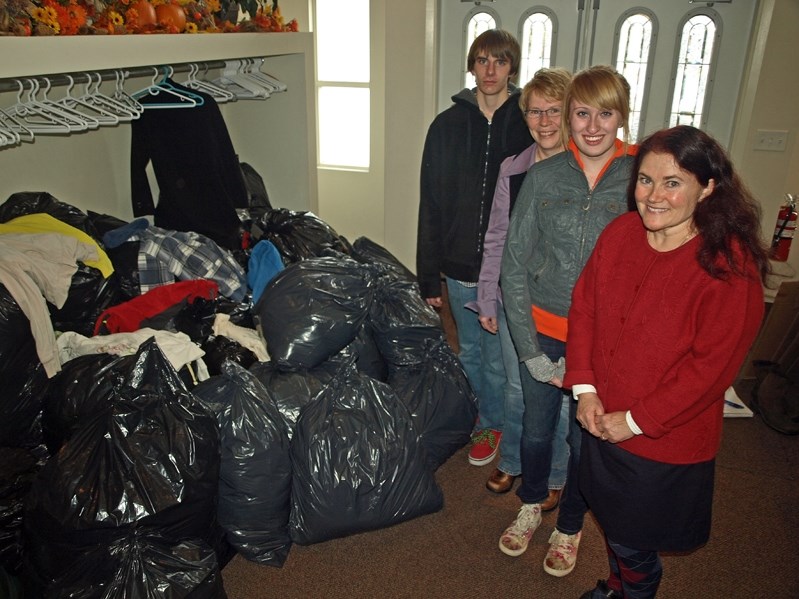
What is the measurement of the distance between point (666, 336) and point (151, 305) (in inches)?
70.3

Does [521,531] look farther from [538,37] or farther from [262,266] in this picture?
[538,37]

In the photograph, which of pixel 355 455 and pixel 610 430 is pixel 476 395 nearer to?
pixel 355 455

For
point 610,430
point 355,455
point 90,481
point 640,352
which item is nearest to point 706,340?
point 640,352

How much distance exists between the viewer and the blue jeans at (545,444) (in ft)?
5.83

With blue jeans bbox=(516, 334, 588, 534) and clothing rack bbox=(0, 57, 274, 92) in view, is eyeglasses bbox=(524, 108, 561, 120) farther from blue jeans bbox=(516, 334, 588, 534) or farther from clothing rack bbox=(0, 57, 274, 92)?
clothing rack bbox=(0, 57, 274, 92)

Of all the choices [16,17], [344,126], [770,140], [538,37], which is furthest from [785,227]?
[16,17]

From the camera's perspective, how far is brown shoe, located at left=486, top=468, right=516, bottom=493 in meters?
2.27

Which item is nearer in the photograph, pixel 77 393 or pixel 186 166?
pixel 77 393

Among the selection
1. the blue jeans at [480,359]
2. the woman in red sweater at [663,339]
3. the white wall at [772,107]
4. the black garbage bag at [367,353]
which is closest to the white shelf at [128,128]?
the black garbage bag at [367,353]

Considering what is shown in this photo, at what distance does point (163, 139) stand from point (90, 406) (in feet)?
4.28

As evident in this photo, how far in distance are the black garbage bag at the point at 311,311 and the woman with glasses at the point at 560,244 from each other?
25.5 inches

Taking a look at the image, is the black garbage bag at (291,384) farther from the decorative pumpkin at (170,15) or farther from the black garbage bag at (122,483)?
the decorative pumpkin at (170,15)

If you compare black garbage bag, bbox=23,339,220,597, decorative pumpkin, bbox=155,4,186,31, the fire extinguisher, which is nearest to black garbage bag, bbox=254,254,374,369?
black garbage bag, bbox=23,339,220,597

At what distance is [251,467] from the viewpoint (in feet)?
6.05
